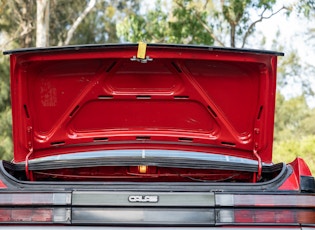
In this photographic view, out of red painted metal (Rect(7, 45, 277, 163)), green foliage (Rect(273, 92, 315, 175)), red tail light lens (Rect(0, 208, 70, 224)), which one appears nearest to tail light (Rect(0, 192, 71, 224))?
red tail light lens (Rect(0, 208, 70, 224))

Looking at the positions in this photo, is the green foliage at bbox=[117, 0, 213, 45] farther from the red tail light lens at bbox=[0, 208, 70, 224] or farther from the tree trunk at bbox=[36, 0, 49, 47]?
the red tail light lens at bbox=[0, 208, 70, 224]

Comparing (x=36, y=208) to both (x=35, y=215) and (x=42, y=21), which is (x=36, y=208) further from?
Answer: (x=42, y=21)

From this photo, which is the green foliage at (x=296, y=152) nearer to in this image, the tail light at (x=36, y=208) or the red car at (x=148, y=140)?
the red car at (x=148, y=140)

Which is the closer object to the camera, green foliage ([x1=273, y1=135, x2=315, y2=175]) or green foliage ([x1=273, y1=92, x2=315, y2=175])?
green foliage ([x1=273, y1=135, x2=315, y2=175])

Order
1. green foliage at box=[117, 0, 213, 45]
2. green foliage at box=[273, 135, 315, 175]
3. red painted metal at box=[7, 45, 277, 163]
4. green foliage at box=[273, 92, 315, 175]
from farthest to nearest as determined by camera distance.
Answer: green foliage at box=[273, 92, 315, 175], green foliage at box=[117, 0, 213, 45], green foliage at box=[273, 135, 315, 175], red painted metal at box=[7, 45, 277, 163]

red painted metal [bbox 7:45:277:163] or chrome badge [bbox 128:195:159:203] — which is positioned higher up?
red painted metal [bbox 7:45:277:163]

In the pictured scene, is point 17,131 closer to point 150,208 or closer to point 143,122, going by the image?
point 143,122

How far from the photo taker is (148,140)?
4.46 metres

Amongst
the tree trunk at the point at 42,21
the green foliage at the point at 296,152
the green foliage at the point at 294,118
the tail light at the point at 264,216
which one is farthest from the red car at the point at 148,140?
the green foliage at the point at 294,118

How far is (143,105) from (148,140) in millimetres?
273

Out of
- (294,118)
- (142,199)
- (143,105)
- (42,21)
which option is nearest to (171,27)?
(42,21)

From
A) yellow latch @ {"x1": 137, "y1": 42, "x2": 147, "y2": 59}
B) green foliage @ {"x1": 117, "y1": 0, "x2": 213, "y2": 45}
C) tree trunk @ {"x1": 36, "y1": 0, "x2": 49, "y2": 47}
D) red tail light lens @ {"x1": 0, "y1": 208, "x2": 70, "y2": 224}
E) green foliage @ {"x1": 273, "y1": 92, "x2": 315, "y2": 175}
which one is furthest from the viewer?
green foliage @ {"x1": 273, "y1": 92, "x2": 315, "y2": 175}

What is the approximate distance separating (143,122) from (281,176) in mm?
1145

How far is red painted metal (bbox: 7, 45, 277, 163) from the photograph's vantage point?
421 cm
